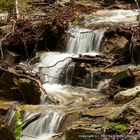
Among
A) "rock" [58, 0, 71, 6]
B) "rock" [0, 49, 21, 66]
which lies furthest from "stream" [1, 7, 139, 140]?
"rock" [58, 0, 71, 6]

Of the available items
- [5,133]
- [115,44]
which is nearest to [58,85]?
[115,44]

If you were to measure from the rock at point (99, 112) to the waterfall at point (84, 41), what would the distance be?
4618 millimetres

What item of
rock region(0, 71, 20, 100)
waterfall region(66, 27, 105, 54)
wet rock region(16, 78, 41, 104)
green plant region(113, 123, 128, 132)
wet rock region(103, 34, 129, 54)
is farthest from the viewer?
waterfall region(66, 27, 105, 54)

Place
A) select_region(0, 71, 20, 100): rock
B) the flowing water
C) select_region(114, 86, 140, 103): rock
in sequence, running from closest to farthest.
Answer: select_region(114, 86, 140, 103): rock < the flowing water < select_region(0, 71, 20, 100): rock

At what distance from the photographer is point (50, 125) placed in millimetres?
8484

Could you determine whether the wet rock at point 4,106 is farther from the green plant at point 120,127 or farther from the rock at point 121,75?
the green plant at point 120,127

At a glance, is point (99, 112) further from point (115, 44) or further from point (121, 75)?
point (115, 44)

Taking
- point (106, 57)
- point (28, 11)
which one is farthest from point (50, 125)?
point (28, 11)

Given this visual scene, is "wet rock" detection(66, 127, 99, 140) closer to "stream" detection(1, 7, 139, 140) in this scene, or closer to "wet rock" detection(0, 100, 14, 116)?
"stream" detection(1, 7, 139, 140)

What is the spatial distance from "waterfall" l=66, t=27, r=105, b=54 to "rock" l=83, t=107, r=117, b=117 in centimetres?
462

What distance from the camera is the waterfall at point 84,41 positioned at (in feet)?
41.7

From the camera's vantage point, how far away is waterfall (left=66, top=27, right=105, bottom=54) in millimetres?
12695

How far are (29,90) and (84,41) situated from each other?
3.11 m

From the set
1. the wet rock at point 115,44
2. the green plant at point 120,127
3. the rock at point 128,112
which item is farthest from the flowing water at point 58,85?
the green plant at point 120,127
